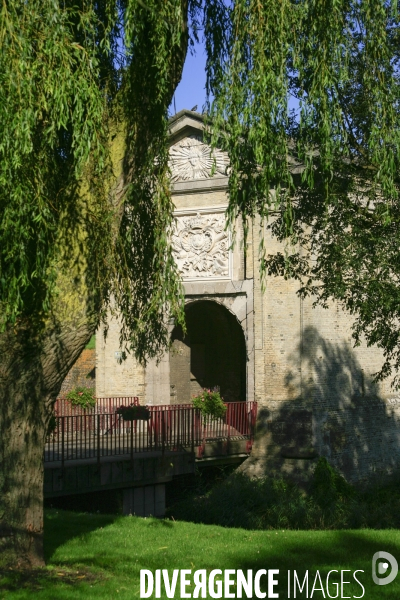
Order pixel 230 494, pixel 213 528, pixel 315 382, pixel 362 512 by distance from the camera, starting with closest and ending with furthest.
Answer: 1. pixel 213 528
2. pixel 362 512
3. pixel 230 494
4. pixel 315 382

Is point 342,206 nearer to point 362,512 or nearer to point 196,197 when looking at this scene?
point 362,512

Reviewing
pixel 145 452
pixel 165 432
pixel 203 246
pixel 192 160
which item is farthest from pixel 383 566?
pixel 192 160

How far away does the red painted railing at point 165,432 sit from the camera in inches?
684

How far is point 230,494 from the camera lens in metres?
18.7

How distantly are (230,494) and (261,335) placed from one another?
4210 mm

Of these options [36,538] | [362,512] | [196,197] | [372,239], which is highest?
[196,197]

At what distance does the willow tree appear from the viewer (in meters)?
8.13

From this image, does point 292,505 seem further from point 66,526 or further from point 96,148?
point 96,148

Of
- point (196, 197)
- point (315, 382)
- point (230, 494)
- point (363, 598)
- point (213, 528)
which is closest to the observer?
point (363, 598)

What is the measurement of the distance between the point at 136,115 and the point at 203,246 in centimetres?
1279

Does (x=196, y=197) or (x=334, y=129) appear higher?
(x=196, y=197)

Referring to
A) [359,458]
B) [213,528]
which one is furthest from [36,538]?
[359,458]

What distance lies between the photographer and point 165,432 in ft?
61.6

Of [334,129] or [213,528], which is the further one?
[213,528]
